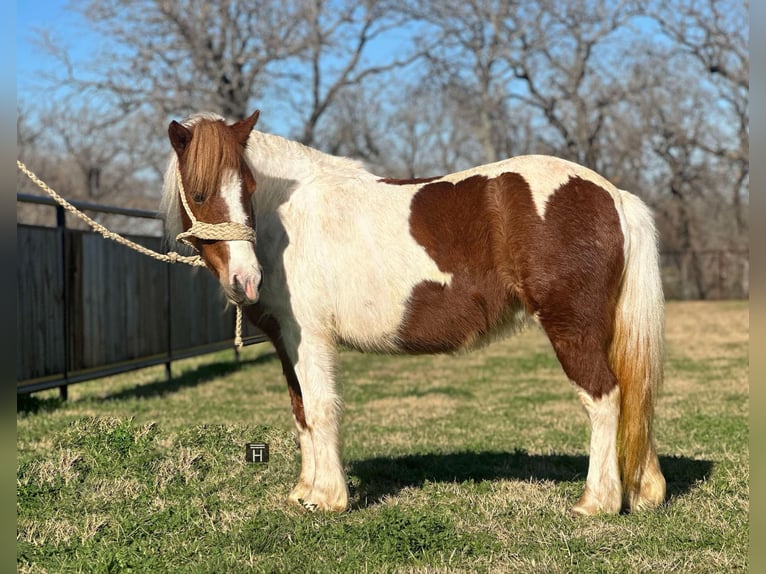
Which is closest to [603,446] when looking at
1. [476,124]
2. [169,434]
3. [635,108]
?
[169,434]

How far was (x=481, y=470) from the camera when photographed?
5023mm

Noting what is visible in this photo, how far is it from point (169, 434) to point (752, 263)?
4980mm

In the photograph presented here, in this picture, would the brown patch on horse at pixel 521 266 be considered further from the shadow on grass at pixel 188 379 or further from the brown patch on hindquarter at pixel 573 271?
the shadow on grass at pixel 188 379

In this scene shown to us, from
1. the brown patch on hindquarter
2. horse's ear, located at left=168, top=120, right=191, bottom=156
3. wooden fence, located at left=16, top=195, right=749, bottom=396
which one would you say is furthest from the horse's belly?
wooden fence, located at left=16, top=195, right=749, bottom=396

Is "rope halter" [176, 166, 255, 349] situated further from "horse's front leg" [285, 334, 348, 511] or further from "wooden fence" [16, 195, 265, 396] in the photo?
"wooden fence" [16, 195, 265, 396]

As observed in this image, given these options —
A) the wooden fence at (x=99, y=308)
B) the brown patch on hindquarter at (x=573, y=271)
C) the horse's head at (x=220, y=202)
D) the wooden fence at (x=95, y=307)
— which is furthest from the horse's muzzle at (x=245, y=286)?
the wooden fence at (x=95, y=307)

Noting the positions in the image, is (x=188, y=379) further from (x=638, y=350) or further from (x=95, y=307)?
(x=638, y=350)

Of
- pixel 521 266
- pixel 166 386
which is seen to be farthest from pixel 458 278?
pixel 166 386

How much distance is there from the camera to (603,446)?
3859mm

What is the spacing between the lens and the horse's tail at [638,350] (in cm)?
393

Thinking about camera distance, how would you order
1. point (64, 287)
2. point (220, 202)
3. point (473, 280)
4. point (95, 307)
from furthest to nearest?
point (95, 307) → point (64, 287) → point (473, 280) → point (220, 202)

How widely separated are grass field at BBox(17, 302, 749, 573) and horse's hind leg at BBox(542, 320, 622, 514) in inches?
5.1

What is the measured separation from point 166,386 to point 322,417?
6.64 m

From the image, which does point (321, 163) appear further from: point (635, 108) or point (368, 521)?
point (635, 108)
